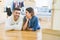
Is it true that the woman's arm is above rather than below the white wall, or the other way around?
below

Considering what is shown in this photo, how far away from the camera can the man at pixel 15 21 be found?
2.62 metres

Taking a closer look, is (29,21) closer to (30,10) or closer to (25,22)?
(25,22)

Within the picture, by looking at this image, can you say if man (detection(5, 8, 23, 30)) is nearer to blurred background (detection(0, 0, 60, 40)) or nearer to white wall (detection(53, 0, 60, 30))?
blurred background (detection(0, 0, 60, 40))

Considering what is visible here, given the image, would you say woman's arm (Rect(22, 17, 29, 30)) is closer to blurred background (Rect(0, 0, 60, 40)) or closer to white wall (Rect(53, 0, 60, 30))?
blurred background (Rect(0, 0, 60, 40))

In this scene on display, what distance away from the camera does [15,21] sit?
263 centimetres

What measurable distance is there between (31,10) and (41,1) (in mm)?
1724

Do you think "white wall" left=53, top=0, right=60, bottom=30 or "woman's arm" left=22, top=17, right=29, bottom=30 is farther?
"woman's arm" left=22, top=17, right=29, bottom=30

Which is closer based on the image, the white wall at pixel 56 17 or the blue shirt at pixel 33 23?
the white wall at pixel 56 17

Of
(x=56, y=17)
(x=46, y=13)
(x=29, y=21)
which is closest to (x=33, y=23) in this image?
(x=29, y=21)

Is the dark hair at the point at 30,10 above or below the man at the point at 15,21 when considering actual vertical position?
above

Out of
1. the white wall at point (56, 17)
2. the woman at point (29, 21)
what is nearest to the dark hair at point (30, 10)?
the woman at point (29, 21)

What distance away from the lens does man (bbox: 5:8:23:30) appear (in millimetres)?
2618

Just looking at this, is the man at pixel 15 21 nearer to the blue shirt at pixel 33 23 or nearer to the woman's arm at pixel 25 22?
the woman's arm at pixel 25 22

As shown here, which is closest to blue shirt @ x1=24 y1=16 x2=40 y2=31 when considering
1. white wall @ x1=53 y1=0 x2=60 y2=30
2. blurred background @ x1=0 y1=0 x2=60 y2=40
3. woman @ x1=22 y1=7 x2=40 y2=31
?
woman @ x1=22 y1=7 x2=40 y2=31
